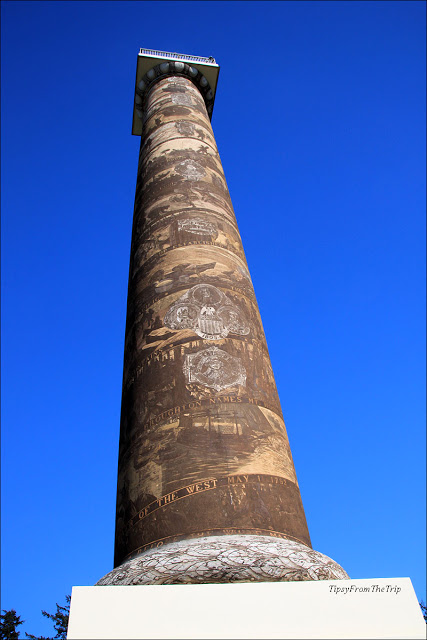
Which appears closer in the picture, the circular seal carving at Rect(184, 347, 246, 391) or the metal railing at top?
the circular seal carving at Rect(184, 347, 246, 391)

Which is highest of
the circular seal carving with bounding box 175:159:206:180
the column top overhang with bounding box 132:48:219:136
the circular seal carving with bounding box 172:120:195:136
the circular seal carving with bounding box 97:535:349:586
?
the column top overhang with bounding box 132:48:219:136

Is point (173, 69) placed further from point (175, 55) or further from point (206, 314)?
point (206, 314)

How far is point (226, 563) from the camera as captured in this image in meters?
3.21

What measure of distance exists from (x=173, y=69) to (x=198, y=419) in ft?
25.7

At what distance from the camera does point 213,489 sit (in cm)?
378

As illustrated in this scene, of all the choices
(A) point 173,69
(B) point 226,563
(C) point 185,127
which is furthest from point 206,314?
(A) point 173,69

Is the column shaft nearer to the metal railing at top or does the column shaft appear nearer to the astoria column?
the astoria column

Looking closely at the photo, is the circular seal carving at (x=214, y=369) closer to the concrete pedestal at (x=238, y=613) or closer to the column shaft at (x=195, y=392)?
the column shaft at (x=195, y=392)

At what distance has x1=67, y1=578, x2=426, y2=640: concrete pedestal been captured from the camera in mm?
2795

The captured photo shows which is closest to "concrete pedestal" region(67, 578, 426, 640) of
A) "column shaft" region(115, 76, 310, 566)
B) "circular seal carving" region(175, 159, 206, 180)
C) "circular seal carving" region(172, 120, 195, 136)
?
"column shaft" region(115, 76, 310, 566)

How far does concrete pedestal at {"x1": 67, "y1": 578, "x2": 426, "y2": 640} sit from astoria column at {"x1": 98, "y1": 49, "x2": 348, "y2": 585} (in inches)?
10.0

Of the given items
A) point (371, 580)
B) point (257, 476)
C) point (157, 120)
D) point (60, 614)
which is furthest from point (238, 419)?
point (60, 614)

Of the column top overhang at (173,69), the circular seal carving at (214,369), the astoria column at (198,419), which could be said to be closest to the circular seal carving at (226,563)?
the astoria column at (198,419)

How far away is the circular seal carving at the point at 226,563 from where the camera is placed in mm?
3174
